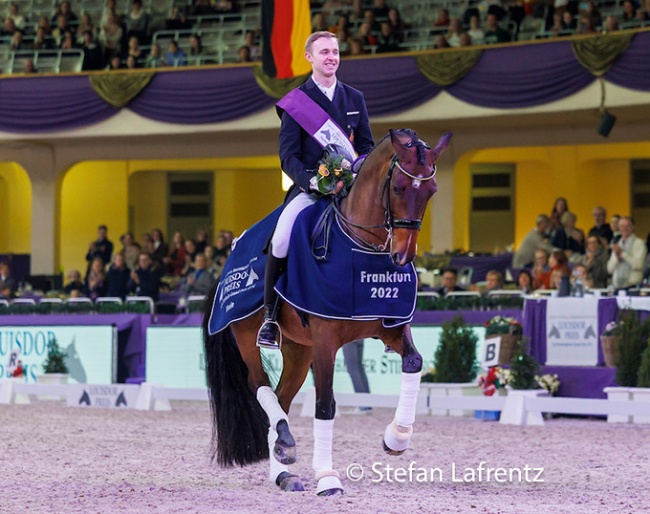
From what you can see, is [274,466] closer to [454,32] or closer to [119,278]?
[119,278]

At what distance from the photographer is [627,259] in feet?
46.8

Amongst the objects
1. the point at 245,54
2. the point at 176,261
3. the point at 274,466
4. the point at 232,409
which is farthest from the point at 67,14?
the point at 274,466

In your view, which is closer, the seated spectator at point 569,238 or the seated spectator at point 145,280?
the seated spectator at point 569,238

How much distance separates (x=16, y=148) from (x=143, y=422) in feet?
47.6

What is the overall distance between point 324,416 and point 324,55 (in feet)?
6.70

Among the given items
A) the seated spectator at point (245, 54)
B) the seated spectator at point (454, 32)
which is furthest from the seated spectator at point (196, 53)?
the seated spectator at point (454, 32)

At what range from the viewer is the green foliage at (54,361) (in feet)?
51.8

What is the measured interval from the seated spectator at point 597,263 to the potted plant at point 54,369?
23.1 ft

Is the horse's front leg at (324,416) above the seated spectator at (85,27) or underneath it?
underneath

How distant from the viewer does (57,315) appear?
54.9 feet

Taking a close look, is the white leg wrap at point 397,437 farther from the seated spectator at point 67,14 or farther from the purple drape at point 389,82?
the seated spectator at point 67,14

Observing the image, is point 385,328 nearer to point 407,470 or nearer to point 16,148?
point 407,470

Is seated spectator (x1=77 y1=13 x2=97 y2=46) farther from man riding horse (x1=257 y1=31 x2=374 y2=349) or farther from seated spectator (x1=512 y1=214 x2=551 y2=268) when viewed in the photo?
man riding horse (x1=257 y1=31 x2=374 y2=349)

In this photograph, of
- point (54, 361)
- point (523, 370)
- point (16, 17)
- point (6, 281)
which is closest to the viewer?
point (523, 370)
